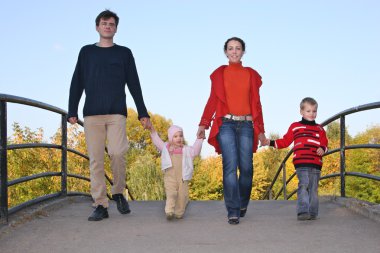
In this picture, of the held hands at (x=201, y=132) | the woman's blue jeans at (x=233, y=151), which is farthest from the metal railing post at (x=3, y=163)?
the woman's blue jeans at (x=233, y=151)

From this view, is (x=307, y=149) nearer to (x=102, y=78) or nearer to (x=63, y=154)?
(x=102, y=78)

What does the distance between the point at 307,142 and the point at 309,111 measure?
0.31 metres

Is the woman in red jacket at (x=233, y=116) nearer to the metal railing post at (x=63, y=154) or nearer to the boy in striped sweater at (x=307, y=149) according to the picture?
the boy in striped sweater at (x=307, y=149)

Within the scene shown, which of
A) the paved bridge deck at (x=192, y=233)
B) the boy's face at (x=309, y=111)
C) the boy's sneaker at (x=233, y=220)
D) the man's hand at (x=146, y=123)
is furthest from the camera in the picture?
the man's hand at (x=146, y=123)

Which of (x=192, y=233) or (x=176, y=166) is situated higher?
(x=176, y=166)

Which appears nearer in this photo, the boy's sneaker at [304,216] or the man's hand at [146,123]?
the boy's sneaker at [304,216]

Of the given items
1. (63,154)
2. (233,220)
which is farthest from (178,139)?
(63,154)

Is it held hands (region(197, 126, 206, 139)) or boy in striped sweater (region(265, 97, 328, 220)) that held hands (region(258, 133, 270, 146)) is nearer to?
boy in striped sweater (region(265, 97, 328, 220))

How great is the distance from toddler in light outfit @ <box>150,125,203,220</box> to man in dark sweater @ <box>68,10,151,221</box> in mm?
337

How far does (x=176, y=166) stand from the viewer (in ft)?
18.5

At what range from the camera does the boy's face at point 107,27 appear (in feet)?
18.4

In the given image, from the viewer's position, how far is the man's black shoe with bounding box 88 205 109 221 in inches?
221

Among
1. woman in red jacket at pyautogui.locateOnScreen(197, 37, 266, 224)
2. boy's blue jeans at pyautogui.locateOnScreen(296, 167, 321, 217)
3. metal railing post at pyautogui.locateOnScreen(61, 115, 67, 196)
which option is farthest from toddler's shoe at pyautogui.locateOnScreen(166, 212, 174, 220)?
metal railing post at pyautogui.locateOnScreen(61, 115, 67, 196)

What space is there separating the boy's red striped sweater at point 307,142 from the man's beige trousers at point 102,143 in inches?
59.5
